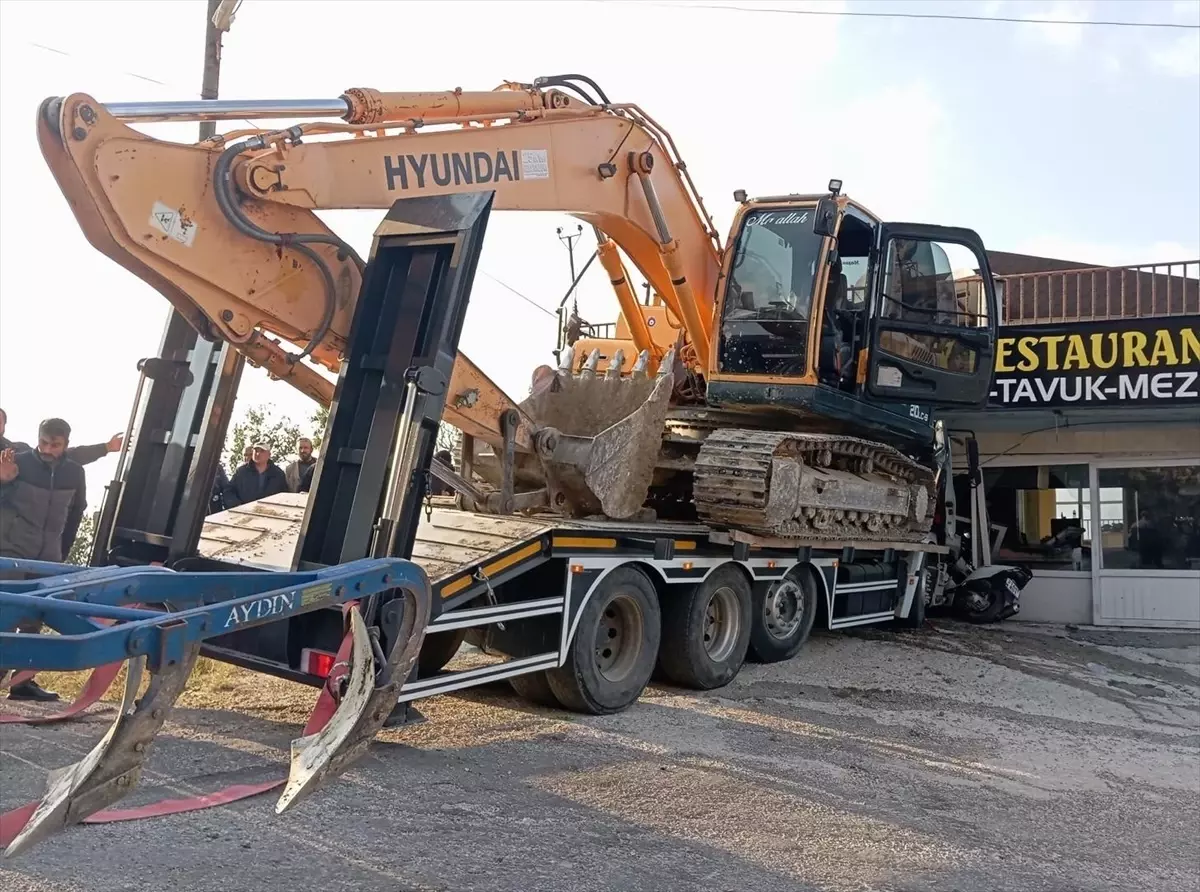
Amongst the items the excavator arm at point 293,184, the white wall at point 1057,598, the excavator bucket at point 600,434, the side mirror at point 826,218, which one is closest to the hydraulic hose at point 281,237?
the excavator arm at point 293,184

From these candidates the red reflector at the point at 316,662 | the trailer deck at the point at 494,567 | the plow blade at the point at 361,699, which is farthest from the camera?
the trailer deck at the point at 494,567

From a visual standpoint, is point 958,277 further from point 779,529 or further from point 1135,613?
point 1135,613

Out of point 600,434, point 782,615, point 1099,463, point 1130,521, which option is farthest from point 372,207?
point 1130,521

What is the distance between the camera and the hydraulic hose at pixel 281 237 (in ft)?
18.1

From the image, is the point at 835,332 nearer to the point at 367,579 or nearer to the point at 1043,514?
the point at 367,579

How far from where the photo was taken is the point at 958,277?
9.42 meters

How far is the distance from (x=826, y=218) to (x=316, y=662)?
5.13 m

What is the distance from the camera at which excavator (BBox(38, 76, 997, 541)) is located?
5.50m

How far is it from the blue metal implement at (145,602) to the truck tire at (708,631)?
3727mm

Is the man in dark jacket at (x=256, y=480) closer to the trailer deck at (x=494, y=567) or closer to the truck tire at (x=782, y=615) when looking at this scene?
the trailer deck at (x=494, y=567)

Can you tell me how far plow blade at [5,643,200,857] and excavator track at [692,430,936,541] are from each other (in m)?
5.06

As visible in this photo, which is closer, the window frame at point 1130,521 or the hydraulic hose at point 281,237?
the hydraulic hose at point 281,237

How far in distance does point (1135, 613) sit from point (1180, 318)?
356 cm

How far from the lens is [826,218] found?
27.1ft
